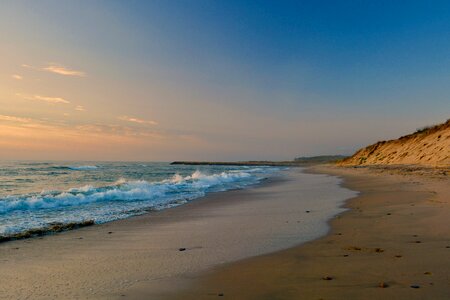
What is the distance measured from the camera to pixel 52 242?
7.16m

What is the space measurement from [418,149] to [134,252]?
4113cm

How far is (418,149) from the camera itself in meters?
39.4

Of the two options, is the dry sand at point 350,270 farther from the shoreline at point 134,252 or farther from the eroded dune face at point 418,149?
the eroded dune face at point 418,149

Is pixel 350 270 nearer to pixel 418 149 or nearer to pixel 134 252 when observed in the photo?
pixel 134 252

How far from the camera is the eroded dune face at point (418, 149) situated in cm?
3212

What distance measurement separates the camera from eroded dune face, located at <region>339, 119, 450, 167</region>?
32125mm

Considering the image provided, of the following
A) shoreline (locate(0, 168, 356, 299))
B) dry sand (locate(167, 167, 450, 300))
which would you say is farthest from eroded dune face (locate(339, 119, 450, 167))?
shoreline (locate(0, 168, 356, 299))

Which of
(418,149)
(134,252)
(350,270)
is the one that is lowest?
(134,252)

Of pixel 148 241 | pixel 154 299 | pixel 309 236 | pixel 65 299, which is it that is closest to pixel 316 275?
pixel 154 299

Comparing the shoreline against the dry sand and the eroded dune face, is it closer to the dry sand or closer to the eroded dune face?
the dry sand

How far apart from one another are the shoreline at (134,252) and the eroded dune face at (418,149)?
81.2 feet

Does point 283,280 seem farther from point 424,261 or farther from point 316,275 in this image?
point 424,261

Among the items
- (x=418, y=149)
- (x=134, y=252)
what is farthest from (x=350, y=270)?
(x=418, y=149)

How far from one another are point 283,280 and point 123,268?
2.41 m
